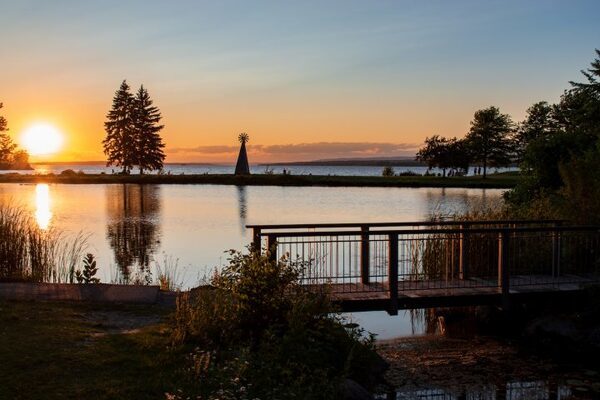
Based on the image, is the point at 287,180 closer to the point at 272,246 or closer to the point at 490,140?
the point at 490,140

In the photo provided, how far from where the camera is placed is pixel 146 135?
9431 cm

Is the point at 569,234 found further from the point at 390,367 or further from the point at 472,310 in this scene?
the point at 390,367

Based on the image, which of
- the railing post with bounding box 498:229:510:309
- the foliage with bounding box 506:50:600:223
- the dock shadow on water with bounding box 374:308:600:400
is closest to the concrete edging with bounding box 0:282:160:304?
the dock shadow on water with bounding box 374:308:600:400

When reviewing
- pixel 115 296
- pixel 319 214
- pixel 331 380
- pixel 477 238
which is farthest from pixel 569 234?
pixel 319 214

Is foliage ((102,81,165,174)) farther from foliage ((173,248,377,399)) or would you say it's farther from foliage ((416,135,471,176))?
foliage ((173,248,377,399))

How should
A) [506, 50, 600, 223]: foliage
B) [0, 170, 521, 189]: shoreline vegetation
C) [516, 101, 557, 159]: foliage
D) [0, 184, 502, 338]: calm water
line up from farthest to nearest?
[516, 101, 557, 159]: foliage < [0, 170, 521, 189]: shoreline vegetation < [0, 184, 502, 338]: calm water < [506, 50, 600, 223]: foliage

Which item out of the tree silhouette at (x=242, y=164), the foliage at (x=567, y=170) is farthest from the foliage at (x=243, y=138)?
the foliage at (x=567, y=170)

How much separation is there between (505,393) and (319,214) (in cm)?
2901

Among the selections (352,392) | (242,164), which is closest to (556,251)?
(352,392)

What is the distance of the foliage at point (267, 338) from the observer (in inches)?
276

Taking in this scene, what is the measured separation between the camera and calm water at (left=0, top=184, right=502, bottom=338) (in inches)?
823

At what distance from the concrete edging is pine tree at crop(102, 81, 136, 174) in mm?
83590

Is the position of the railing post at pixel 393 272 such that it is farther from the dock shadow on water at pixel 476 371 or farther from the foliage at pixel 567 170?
the foliage at pixel 567 170

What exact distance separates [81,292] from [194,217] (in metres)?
25.1
